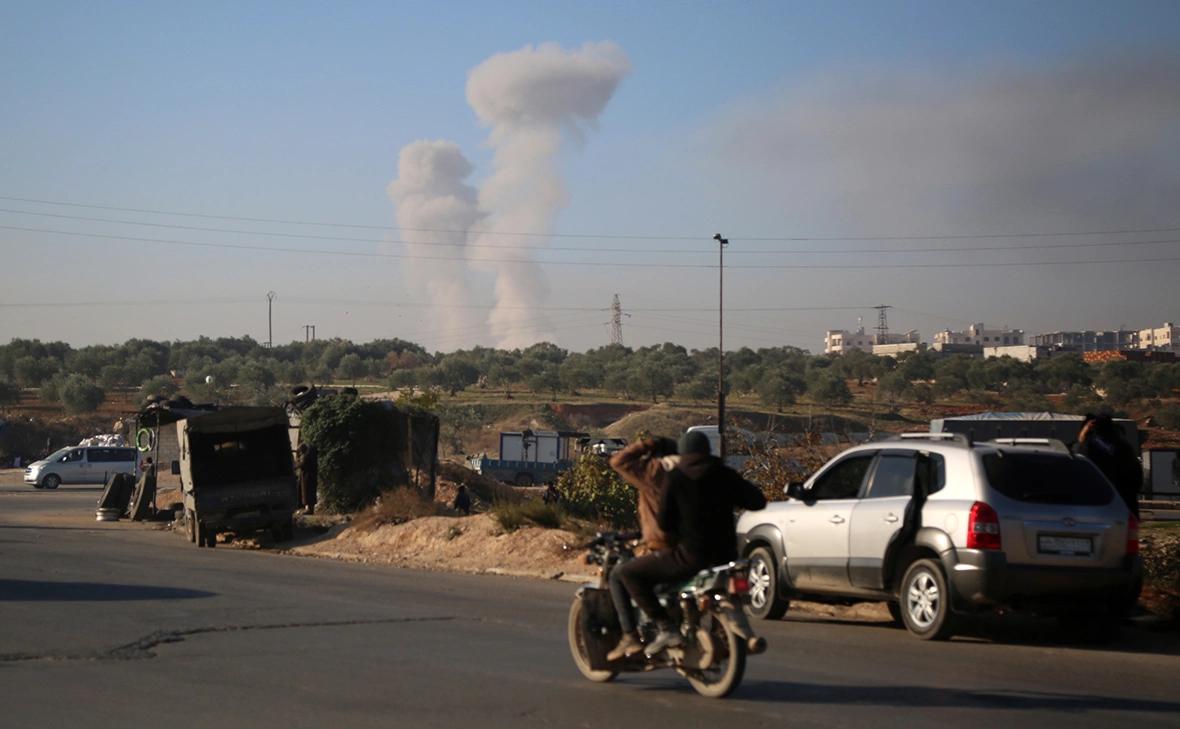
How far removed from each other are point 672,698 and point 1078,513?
4940 mm

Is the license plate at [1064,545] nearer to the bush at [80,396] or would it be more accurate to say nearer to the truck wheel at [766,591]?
the truck wheel at [766,591]

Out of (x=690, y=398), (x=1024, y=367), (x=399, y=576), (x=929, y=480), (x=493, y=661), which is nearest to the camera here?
(x=493, y=661)

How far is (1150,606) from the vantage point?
42.8 ft

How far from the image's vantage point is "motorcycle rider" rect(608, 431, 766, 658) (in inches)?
326

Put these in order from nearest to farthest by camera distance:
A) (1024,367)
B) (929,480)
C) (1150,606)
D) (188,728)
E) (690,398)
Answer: (188,728), (929,480), (1150,606), (1024,367), (690,398)

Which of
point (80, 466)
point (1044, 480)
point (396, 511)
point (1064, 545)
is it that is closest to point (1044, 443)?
point (1044, 480)

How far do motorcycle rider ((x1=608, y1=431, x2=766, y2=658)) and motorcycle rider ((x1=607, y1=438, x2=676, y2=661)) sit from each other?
0.11 meters

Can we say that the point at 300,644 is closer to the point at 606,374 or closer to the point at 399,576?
the point at 399,576

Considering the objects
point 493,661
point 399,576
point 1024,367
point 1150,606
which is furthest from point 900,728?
point 1024,367

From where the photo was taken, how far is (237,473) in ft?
83.3

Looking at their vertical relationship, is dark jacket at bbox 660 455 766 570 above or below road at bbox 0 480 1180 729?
above

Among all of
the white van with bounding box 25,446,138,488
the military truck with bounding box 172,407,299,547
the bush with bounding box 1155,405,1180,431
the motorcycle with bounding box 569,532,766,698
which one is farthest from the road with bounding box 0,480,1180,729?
the bush with bounding box 1155,405,1180,431

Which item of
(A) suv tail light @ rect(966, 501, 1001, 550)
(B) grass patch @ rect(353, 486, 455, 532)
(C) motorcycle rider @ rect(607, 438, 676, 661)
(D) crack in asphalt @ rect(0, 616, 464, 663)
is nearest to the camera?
(C) motorcycle rider @ rect(607, 438, 676, 661)

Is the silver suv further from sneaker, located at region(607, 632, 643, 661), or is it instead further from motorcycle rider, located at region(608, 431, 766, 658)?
sneaker, located at region(607, 632, 643, 661)
